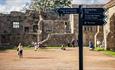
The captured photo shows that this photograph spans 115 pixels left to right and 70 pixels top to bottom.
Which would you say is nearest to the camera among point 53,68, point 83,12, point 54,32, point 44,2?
point 83,12

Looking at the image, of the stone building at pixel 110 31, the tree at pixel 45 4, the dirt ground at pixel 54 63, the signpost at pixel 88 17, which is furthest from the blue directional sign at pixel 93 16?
the tree at pixel 45 4

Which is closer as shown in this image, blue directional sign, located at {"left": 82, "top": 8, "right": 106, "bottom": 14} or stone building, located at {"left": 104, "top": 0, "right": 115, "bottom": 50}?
blue directional sign, located at {"left": 82, "top": 8, "right": 106, "bottom": 14}

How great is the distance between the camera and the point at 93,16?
532 inches

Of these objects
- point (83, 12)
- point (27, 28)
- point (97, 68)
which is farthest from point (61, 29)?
point (83, 12)

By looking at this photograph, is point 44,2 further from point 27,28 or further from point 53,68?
point 53,68

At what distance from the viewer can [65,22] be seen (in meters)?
63.8

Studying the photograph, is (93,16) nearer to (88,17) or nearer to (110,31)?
(88,17)

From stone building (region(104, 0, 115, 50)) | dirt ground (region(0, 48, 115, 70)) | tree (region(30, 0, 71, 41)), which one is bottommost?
dirt ground (region(0, 48, 115, 70))

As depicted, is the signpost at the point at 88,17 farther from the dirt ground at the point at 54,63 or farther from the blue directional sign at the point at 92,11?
the dirt ground at the point at 54,63

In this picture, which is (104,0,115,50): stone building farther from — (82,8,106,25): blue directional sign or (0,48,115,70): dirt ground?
(82,8,106,25): blue directional sign

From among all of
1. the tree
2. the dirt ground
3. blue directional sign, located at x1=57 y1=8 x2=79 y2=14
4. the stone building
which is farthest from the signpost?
the tree

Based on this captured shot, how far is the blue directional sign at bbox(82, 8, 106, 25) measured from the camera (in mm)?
13484

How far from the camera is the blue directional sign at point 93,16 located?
44.2ft

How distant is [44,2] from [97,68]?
49526 mm
